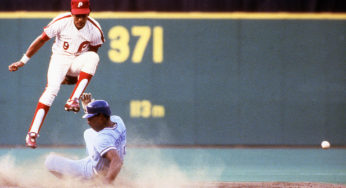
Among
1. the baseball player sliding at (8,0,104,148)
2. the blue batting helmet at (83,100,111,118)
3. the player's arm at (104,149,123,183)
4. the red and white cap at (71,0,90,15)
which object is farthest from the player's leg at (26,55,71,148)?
the player's arm at (104,149,123,183)

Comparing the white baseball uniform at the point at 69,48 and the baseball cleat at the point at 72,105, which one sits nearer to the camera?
the baseball cleat at the point at 72,105

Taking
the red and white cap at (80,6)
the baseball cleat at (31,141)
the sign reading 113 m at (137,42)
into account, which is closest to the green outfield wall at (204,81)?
the sign reading 113 m at (137,42)

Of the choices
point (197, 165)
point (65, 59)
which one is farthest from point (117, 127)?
point (197, 165)

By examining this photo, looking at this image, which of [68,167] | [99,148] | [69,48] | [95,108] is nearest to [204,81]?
[68,167]

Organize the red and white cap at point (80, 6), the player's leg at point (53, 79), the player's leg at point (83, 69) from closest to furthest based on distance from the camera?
the red and white cap at point (80, 6) < the player's leg at point (83, 69) < the player's leg at point (53, 79)

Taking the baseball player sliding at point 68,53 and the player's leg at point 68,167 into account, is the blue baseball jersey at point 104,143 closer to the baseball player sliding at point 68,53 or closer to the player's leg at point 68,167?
the player's leg at point 68,167

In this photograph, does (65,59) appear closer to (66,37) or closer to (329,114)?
(66,37)

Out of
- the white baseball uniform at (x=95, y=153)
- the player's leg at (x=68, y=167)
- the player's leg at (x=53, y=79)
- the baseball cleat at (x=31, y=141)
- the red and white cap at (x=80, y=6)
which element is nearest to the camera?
the red and white cap at (x=80, y=6)

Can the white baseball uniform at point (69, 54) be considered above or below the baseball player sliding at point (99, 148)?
above

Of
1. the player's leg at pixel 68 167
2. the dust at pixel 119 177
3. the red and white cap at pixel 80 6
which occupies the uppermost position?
the red and white cap at pixel 80 6
